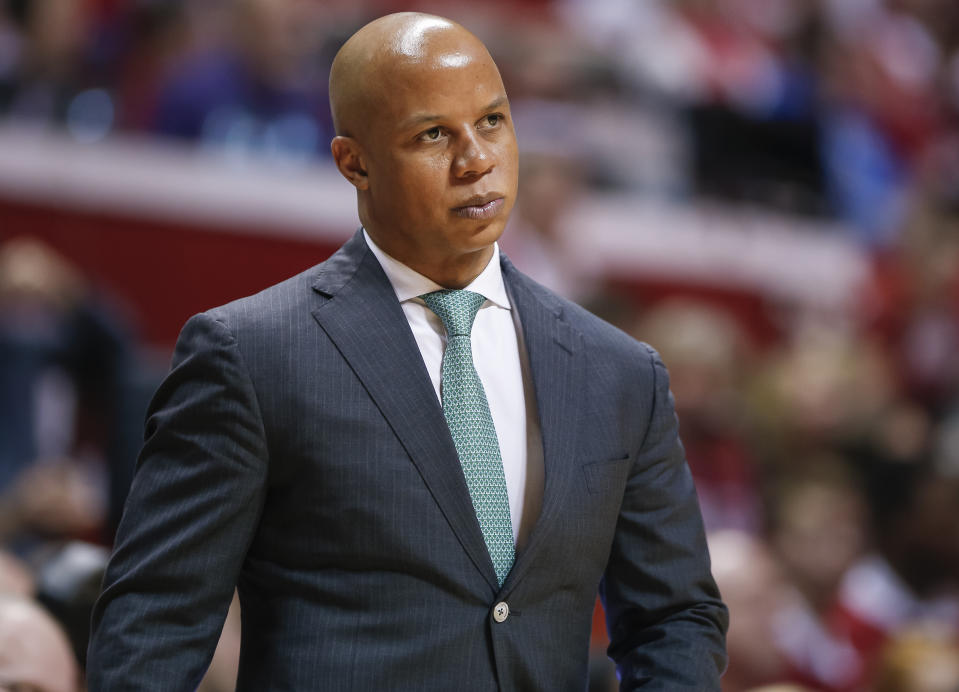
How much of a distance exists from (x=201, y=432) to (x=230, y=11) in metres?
4.04

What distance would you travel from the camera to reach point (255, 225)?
5.34 m

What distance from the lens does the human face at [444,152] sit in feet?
5.42

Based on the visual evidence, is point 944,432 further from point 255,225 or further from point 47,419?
point 47,419

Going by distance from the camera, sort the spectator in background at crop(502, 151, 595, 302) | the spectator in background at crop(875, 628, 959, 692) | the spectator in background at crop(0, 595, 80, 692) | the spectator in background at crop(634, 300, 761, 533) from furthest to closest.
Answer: the spectator in background at crop(502, 151, 595, 302) < the spectator in background at crop(634, 300, 761, 533) < the spectator in background at crop(875, 628, 959, 692) < the spectator in background at crop(0, 595, 80, 692)

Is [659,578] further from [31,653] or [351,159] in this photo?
[31,653]

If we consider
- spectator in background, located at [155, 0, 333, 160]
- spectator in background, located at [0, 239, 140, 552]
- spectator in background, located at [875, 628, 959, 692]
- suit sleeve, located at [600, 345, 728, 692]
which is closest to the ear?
suit sleeve, located at [600, 345, 728, 692]

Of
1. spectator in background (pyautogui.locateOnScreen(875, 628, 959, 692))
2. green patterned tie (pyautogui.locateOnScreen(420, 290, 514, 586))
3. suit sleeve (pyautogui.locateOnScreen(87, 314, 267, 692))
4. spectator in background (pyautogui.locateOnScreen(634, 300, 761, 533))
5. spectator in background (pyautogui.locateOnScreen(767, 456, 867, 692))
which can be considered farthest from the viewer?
spectator in background (pyautogui.locateOnScreen(634, 300, 761, 533))

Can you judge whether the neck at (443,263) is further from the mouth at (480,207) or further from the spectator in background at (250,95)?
the spectator in background at (250,95)

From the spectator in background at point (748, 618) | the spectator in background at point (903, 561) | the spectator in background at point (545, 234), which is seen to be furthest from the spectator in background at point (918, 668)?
the spectator in background at point (545, 234)

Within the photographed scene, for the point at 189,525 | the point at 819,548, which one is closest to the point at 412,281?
the point at 189,525

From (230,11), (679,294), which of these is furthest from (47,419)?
(679,294)

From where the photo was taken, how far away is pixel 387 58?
166 centimetres

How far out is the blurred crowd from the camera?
12.6 feet

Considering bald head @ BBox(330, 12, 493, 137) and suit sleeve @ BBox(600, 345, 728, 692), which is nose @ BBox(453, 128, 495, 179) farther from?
suit sleeve @ BBox(600, 345, 728, 692)
